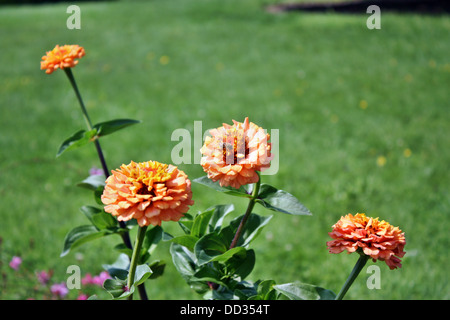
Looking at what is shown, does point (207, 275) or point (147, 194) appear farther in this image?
point (207, 275)

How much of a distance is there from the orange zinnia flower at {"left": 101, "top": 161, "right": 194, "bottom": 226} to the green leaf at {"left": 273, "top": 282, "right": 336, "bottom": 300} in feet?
0.98

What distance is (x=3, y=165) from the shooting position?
3.22 m

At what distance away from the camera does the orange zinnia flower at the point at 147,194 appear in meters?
0.85

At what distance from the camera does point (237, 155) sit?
90 cm

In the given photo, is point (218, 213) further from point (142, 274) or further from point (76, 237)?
point (76, 237)

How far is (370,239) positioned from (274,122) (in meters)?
2.88

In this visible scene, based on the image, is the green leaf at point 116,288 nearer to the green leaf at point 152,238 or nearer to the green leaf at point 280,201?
the green leaf at point 152,238

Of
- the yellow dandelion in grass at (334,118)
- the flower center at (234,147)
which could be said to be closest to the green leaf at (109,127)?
the flower center at (234,147)

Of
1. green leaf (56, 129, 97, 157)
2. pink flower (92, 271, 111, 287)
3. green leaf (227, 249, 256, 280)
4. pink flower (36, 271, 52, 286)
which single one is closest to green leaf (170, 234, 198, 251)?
green leaf (227, 249, 256, 280)

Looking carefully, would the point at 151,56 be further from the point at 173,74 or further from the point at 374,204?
the point at 374,204

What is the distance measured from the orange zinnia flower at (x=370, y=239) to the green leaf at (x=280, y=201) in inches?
4.2

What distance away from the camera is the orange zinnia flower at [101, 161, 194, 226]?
0.85 metres

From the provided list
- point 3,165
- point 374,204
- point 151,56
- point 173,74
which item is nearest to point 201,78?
point 173,74

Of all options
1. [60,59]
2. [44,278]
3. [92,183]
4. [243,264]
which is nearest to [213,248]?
[243,264]
